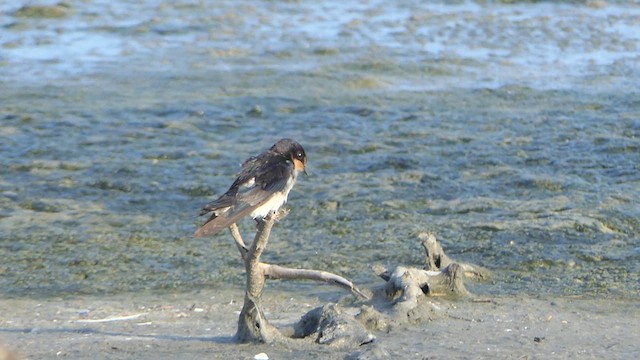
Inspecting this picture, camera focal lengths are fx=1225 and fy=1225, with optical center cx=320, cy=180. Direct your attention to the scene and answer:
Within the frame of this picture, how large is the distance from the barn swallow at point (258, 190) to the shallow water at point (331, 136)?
1.32 m

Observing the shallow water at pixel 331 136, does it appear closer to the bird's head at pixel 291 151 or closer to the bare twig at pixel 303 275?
the bird's head at pixel 291 151

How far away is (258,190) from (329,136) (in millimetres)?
4323

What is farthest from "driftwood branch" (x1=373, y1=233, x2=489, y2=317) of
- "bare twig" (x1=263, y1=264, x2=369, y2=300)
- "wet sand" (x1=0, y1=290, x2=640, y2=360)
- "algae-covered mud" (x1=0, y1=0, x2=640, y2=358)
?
"bare twig" (x1=263, y1=264, x2=369, y2=300)

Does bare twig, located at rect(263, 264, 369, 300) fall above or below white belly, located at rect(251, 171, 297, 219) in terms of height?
below

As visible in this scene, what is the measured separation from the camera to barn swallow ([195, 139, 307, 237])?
467 cm

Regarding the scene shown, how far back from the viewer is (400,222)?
23.8 feet

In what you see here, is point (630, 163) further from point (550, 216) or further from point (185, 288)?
point (185, 288)

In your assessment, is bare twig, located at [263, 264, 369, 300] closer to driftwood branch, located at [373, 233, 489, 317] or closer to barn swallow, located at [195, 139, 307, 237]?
barn swallow, located at [195, 139, 307, 237]

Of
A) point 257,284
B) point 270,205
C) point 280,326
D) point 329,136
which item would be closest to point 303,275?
point 257,284

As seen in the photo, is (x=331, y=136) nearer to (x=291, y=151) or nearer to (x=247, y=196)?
(x=291, y=151)

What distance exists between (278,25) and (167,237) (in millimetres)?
6157

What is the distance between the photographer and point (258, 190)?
4.77 meters

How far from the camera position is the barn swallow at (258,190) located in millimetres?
4668

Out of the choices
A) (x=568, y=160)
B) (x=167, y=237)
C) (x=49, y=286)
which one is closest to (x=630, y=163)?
(x=568, y=160)
